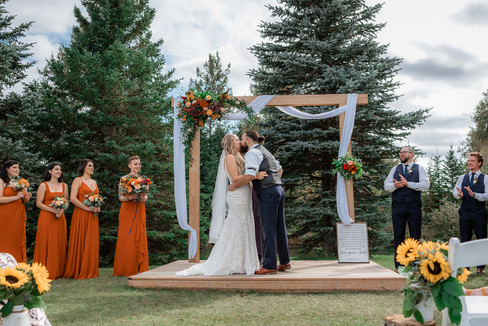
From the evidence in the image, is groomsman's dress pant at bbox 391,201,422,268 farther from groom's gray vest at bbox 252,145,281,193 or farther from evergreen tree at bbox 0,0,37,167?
evergreen tree at bbox 0,0,37,167

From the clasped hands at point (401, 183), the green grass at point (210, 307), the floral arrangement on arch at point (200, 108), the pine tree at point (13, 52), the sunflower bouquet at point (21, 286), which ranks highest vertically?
the pine tree at point (13, 52)

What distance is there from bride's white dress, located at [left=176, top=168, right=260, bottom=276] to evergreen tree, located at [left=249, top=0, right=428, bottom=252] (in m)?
4.30

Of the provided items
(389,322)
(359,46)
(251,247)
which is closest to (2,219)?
(251,247)

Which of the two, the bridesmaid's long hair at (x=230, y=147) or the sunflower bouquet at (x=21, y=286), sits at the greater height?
the bridesmaid's long hair at (x=230, y=147)

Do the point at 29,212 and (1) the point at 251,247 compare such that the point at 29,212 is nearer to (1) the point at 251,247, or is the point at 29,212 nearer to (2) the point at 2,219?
(2) the point at 2,219

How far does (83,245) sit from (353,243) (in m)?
4.86

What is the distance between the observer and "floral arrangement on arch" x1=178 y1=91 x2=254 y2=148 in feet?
23.6

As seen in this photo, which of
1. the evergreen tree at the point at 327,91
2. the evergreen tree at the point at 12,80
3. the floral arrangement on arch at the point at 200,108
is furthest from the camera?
the evergreen tree at the point at 327,91

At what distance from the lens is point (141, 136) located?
11.3 metres

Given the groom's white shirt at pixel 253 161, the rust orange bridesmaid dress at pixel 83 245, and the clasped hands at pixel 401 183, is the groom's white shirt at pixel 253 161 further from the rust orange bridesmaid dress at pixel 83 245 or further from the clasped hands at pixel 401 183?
the rust orange bridesmaid dress at pixel 83 245

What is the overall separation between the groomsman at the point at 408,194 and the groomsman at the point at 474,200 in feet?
2.42

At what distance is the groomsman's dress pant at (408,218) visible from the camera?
666cm

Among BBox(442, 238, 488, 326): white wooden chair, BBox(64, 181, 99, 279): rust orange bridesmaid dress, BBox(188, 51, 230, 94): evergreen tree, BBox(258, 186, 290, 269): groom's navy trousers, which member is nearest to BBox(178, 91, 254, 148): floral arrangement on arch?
BBox(258, 186, 290, 269): groom's navy trousers

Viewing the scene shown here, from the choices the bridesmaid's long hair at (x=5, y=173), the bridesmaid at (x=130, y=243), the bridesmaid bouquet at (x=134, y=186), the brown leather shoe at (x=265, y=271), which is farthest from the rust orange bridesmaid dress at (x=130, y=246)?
the brown leather shoe at (x=265, y=271)
